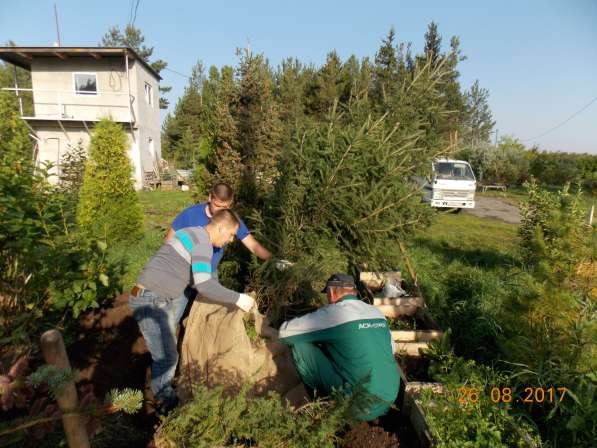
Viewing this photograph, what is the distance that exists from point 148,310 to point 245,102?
604 cm

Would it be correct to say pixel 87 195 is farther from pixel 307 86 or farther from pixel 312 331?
pixel 307 86

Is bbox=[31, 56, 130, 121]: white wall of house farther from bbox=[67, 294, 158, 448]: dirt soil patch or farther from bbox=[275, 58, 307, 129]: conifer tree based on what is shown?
bbox=[67, 294, 158, 448]: dirt soil patch

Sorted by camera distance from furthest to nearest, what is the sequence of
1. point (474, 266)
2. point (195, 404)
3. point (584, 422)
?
1. point (474, 266)
2. point (584, 422)
3. point (195, 404)

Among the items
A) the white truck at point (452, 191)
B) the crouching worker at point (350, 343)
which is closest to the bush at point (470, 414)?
the crouching worker at point (350, 343)

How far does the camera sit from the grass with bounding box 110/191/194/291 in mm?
5892

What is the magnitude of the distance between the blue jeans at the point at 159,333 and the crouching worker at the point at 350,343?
880 mm

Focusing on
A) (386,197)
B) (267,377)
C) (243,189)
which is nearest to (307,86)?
(243,189)

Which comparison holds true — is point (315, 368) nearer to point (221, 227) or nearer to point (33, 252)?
point (221, 227)

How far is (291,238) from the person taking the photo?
4426mm

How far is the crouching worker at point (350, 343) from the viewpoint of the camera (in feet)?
8.33

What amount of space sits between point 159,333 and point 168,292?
322mm

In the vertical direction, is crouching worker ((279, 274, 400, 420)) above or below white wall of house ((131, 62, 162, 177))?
below

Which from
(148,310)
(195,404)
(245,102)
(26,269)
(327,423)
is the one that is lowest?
(327,423)

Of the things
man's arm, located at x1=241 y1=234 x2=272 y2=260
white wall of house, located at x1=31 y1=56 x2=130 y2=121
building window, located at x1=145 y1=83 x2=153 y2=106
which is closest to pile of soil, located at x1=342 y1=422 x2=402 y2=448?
man's arm, located at x1=241 y1=234 x2=272 y2=260
